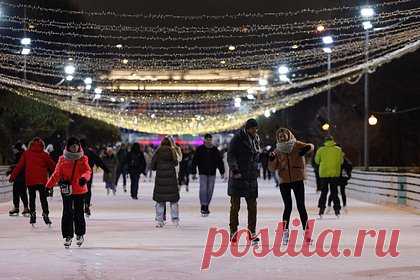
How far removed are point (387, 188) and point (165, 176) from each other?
1011cm

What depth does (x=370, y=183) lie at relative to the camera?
27812 mm

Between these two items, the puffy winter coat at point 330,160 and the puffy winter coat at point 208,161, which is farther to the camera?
the puffy winter coat at point 208,161

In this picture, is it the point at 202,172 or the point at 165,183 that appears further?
the point at 202,172

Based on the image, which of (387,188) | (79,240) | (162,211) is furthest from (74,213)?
(387,188)

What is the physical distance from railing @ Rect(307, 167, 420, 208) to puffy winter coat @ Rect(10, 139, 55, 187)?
29.8 ft

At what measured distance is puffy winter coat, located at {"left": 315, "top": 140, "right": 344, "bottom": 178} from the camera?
20.5 meters

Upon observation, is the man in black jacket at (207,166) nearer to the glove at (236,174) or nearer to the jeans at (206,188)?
the jeans at (206,188)

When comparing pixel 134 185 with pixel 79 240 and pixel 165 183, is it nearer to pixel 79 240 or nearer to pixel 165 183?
pixel 165 183

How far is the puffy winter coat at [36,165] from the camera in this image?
58.4ft

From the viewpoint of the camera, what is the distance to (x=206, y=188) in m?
20.7

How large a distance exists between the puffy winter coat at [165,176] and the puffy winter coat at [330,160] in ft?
13.8

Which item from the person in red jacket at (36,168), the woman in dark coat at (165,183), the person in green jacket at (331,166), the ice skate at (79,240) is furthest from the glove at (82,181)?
the person in green jacket at (331,166)

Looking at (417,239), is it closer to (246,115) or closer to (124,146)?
(124,146)

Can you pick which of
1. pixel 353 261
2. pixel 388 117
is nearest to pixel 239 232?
pixel 353 261
